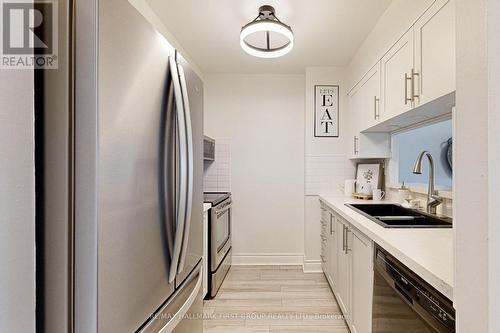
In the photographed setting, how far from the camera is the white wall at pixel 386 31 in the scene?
1771 millimetres

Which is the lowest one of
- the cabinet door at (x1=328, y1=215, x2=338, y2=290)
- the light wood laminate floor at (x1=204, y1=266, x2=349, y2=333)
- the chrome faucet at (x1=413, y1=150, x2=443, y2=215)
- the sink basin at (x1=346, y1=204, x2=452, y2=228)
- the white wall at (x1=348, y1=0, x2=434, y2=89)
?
the light wood laminate floor at (x1=204, y1=266, x2=349, y2=333)

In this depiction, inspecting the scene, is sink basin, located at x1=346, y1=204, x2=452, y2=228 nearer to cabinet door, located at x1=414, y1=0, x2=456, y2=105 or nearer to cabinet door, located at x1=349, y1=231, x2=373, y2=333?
cabinet door, located at x1=349, y1=231, x2=373, y2=333

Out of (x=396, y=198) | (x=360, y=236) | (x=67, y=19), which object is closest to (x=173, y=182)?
(x=67, y=19)

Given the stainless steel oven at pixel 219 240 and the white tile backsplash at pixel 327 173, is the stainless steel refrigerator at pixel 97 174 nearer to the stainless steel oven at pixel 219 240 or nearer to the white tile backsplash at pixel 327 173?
the stainless steel oven at pixel 219 240

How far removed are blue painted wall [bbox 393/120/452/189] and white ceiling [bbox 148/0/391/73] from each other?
1.01 metres

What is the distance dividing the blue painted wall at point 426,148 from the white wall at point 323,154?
73cm

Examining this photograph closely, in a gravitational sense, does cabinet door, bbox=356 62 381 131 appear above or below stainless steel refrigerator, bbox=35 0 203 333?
above

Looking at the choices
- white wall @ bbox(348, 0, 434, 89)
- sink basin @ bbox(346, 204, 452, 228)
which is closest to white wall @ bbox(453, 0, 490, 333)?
sink basin @ bbox(346, 204, 452, 228)

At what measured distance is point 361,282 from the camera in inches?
68.6

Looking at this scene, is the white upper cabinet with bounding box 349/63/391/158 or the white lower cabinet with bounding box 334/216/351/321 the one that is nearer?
the white lower cabinet with bounding box 334/216/351/321

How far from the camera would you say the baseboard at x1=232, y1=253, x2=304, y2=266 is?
3740mm

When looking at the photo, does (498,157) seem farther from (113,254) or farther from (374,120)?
(374,120)

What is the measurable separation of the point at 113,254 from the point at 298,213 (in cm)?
318

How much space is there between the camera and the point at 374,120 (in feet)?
8.14
